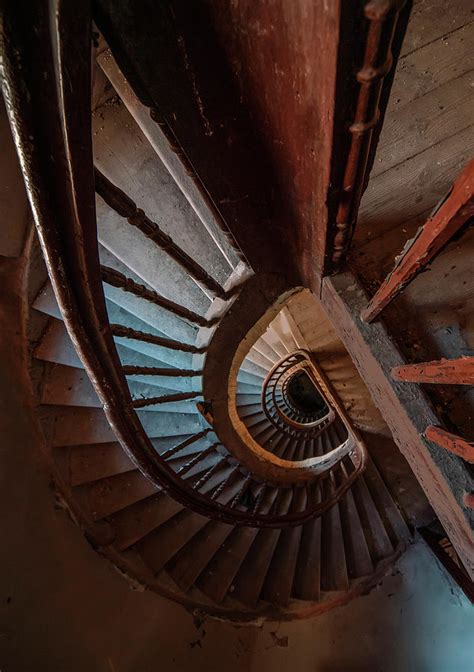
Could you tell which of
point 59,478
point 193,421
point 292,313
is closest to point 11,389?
point 59,478

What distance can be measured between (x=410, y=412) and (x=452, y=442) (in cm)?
33

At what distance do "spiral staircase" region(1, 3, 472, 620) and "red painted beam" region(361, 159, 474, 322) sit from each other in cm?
76

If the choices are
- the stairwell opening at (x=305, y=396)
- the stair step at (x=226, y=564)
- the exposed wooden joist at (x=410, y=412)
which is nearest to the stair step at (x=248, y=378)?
the stairwell opening at (x=305, y=396)

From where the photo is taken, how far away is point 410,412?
1.54m

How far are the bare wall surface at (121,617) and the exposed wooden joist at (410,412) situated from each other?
182 centimetres

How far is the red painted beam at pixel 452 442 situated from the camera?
112 cm

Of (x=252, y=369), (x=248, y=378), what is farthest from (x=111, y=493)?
(x=248, y=378)

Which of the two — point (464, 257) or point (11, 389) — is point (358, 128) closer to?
point (464, 257)

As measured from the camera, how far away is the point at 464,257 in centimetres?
158

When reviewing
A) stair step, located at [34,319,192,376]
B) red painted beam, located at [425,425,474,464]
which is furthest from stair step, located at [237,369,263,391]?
red painted beam, located at [425,425,474,464]

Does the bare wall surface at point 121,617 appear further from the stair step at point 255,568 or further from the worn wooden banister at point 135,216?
the worn wooden banister at point 135,216

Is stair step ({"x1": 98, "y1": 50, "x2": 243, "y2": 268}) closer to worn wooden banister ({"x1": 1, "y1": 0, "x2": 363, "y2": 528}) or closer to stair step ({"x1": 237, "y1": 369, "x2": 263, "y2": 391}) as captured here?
worn wooden banister ({"x1": 1, "y1": 0, "x2": 363, "y2": 528})

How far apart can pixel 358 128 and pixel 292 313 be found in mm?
3781

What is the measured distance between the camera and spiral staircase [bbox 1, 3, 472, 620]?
1.11 meters
